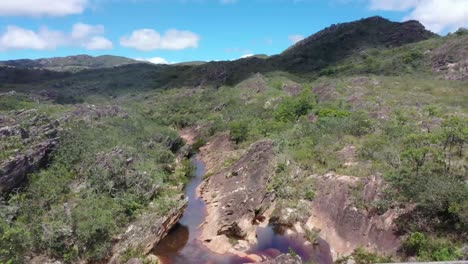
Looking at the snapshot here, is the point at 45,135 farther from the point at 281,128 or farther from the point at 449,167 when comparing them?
the point at 449,167

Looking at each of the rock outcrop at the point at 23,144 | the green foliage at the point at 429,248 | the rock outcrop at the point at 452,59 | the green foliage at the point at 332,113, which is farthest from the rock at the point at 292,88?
the green foliage at the point at 429,248

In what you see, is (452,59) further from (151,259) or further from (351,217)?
(151,259)

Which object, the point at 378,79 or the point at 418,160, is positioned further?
the point at 378,79

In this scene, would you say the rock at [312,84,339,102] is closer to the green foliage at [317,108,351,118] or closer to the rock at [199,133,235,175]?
the green foliage at [317,108,351,118]

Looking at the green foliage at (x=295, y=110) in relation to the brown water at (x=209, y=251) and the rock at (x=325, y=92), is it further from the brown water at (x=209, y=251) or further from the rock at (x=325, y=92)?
the brown water at (x=209, y=251)

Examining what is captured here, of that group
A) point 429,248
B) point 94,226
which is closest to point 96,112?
point 94,226

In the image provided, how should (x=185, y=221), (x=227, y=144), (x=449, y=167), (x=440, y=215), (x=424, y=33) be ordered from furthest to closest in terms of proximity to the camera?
(x=424, y=33) < (x=227, y=144) < (x=185, y=221) < (x=449, y=167) < (x=440, y=215)

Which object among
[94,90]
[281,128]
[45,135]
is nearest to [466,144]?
[281,128]

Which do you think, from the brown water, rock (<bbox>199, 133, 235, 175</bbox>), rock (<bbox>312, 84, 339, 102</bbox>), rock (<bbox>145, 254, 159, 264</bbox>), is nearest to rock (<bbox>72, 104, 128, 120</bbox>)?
rock (<bbox>199, 133, 235, 175</bbox>)
